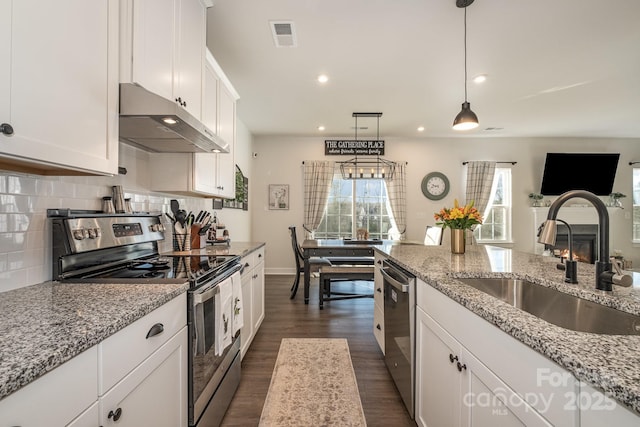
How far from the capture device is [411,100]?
400cm

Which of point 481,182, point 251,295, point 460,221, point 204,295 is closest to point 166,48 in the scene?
point 204,295

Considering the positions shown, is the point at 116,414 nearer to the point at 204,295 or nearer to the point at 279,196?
the point at 204,295

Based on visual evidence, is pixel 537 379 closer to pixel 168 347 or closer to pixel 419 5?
pixel 168 347

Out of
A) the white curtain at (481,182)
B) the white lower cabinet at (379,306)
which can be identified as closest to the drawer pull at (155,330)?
the white lower cabinet at (379,306)

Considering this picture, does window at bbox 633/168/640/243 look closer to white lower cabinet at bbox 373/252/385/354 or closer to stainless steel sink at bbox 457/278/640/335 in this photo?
white lower cabinet at bbox 373/252/385/354

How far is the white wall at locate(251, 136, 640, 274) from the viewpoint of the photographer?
228 inches

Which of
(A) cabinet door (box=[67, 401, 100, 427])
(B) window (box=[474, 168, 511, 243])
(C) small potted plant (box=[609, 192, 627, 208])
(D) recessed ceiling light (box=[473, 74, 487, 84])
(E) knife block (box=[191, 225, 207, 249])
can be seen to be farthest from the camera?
(B) window (box=[474, 168, 511, 243])

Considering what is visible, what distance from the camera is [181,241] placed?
7.77ft

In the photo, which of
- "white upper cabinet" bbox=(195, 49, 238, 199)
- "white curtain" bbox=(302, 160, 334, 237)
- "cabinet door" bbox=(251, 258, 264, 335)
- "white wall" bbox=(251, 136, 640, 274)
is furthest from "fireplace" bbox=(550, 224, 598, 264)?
"white upper cabinet" bbox=(195, 49, 238, 199)

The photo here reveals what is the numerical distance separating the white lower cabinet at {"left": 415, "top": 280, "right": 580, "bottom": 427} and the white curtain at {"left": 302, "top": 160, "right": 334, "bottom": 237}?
4170 mm

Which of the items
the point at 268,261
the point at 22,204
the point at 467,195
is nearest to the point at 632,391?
the point at 22,204

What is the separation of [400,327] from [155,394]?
135 cm

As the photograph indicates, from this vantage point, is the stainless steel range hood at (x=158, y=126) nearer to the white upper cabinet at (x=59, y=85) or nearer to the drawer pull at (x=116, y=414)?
the white upper cabinet at (x=59, y=85)

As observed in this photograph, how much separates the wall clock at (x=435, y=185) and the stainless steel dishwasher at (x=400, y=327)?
4.12 meters
